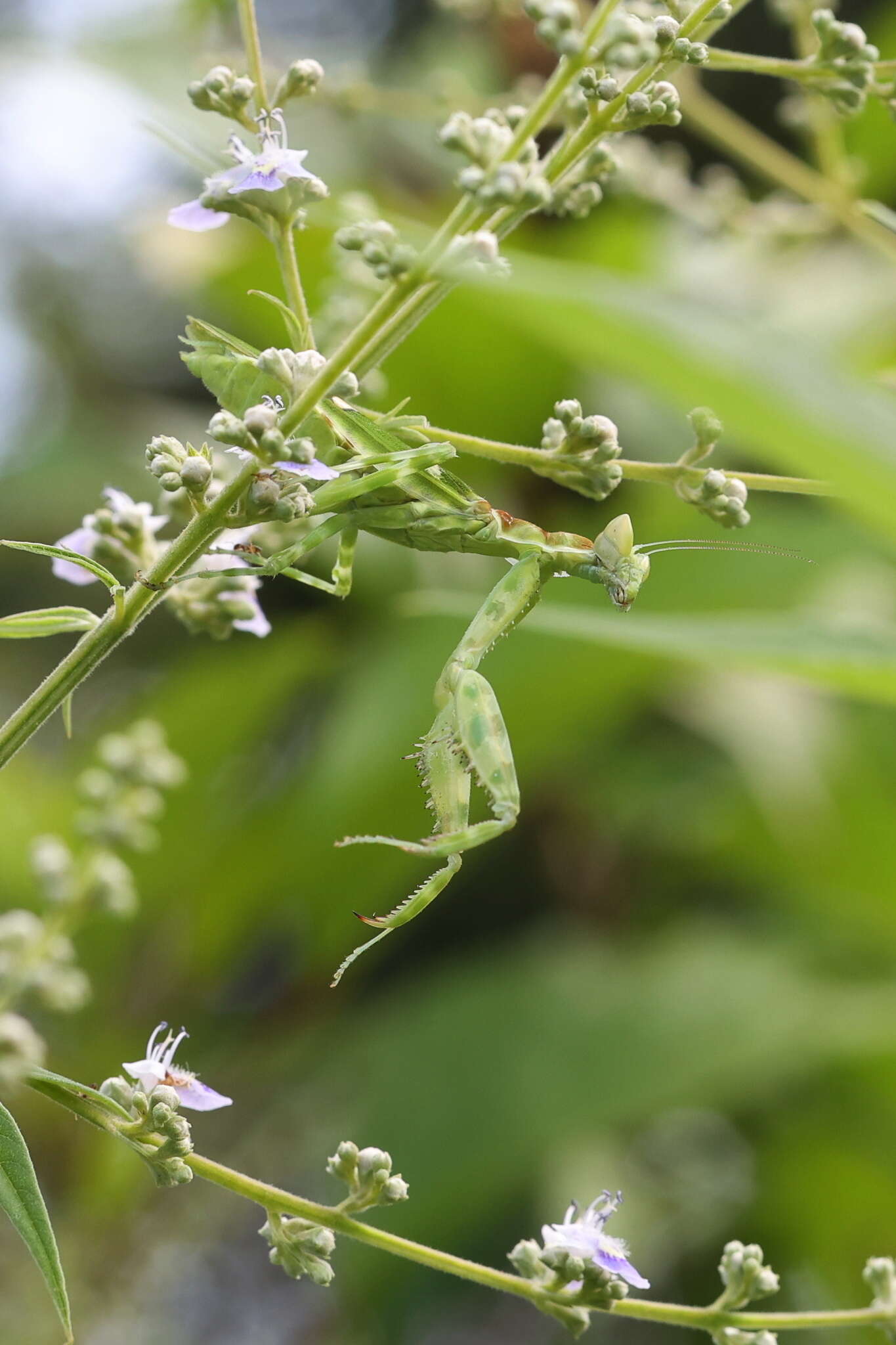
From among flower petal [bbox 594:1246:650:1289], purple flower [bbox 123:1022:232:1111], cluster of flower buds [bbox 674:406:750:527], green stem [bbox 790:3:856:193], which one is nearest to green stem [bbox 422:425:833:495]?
cluster of flower buds [bbox 674:406:750:527]

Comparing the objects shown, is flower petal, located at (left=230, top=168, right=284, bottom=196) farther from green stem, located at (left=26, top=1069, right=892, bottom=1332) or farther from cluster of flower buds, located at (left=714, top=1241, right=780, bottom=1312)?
cluster of flower buds, located at (left=714, top=1241, right=780, bottom=1312)

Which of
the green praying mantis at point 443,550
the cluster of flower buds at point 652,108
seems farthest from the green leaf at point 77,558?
the cluster of flower buds at point 652,108

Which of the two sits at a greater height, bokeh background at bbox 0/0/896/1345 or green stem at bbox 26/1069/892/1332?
bokeh background at bbox 0/0/896/1345

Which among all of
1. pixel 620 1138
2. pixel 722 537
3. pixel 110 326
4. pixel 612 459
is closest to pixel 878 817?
pixel 722 537

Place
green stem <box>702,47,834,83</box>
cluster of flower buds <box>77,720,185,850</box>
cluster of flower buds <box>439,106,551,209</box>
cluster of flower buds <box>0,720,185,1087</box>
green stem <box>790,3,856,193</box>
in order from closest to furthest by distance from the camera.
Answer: cluster of flower buds <box>439,106,551,209</box> < green stem <box>702,47,834,83</box> < cluster of flower buds <box>0,720,185,1087</box> < cluster of flower buds <box>77,720,185,850</box> < green stem <box>790,3,856,193</box>

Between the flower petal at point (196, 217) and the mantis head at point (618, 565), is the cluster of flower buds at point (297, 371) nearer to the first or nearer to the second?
the flower petal at point (196, 217)

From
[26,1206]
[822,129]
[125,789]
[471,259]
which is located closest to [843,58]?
[471,259]
